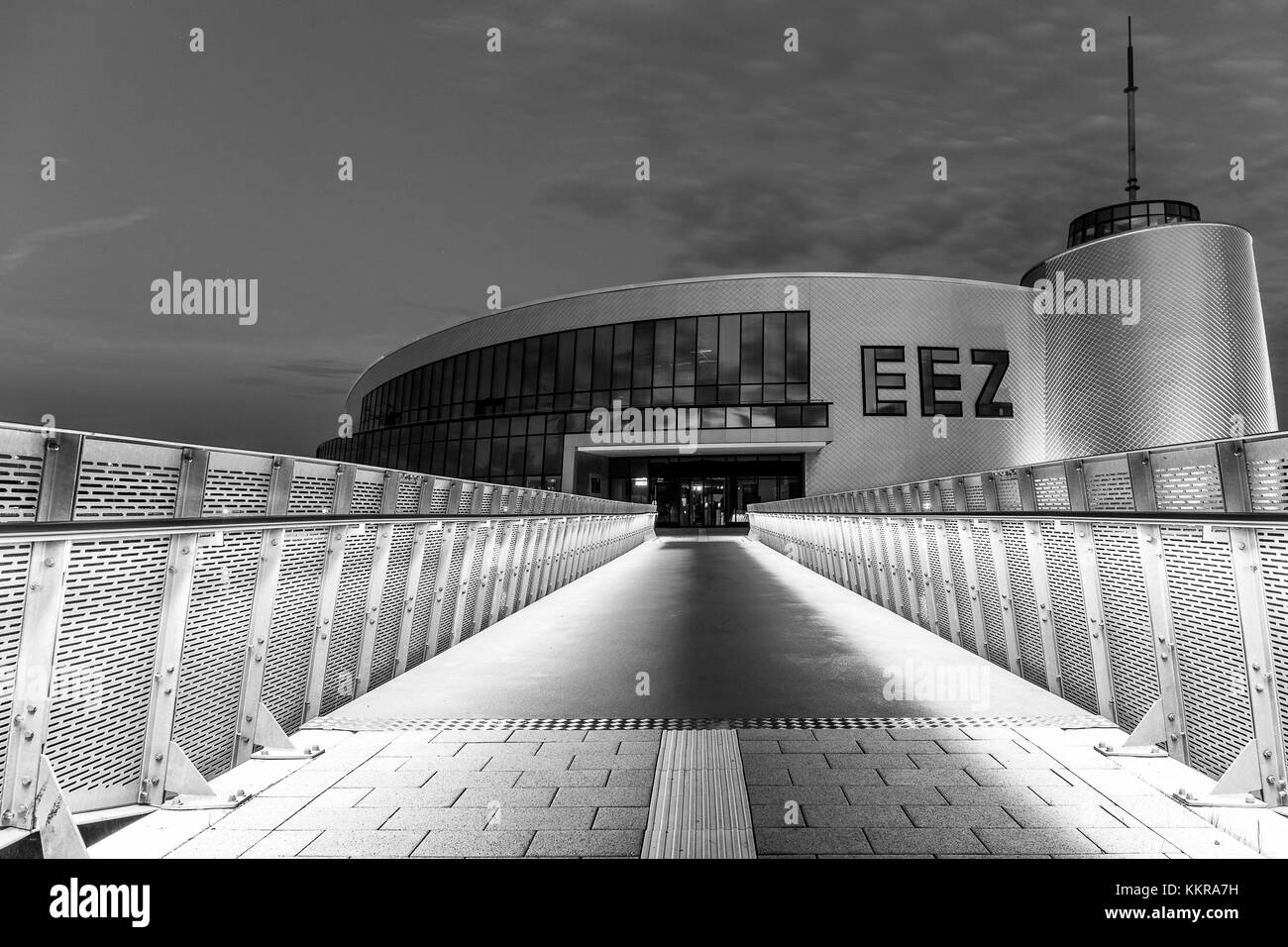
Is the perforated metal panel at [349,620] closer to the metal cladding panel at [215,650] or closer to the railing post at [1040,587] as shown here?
the metal cladding panel at [215,650]

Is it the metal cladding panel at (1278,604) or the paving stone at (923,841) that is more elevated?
the metal cladding panel at (1278,604)

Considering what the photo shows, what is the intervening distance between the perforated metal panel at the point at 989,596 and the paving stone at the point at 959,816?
339 cm

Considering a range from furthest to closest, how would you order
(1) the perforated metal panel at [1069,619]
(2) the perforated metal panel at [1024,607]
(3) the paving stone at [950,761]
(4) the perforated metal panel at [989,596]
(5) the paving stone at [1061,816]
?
(4) the perforated metal panel at [989,596] < (2) the perforated metal panel at [1024,607] < (1) the perforated metal panel at [1069,619] < (3) the paving stone at [950,761] < (5) the paving stone at [1061,816]

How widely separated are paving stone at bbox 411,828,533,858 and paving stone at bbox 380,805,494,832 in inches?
2.1

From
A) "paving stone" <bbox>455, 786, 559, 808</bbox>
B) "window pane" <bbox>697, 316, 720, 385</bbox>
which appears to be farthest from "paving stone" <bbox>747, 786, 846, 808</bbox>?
"window pane" <bbox>697, 316, 720, 385</bbox>

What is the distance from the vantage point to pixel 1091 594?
4785 mm

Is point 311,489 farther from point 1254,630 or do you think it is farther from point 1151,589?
point 1254,630

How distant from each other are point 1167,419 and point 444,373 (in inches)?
Answer: 1798

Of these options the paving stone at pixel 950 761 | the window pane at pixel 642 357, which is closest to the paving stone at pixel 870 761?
the paving stone at pixel 950 761

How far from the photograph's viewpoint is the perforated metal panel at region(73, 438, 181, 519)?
2877mm

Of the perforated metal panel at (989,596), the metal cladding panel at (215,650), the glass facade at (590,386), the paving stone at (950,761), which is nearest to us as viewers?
the metal cladding panel at (215,650)

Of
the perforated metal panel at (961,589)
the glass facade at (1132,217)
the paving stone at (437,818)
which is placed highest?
the glass facade at (1132,217)

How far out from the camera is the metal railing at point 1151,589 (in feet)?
10.7
